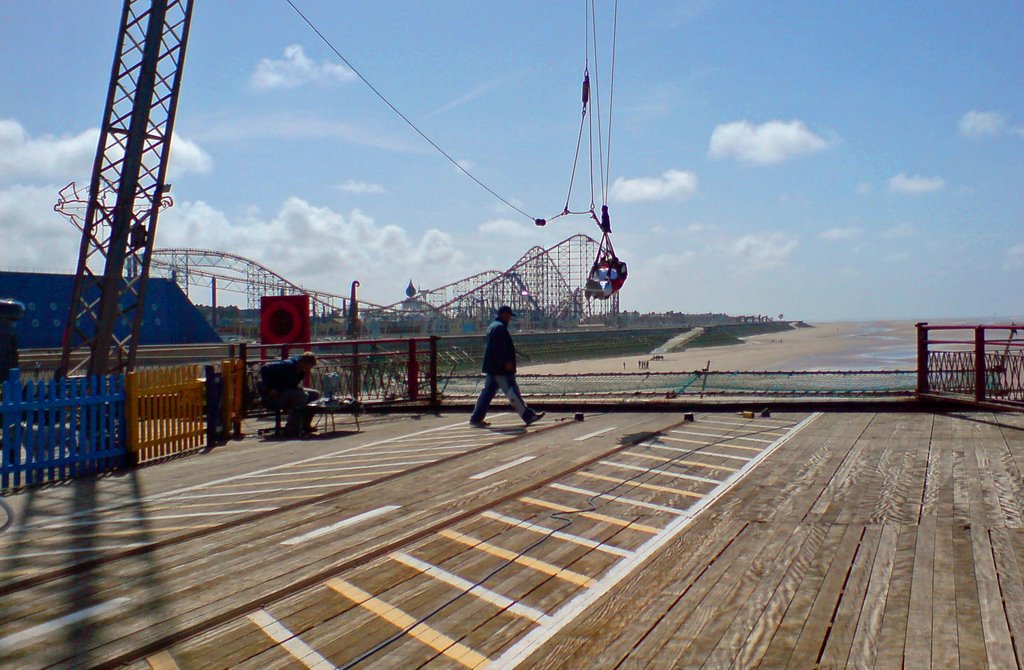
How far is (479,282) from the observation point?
5079 inches

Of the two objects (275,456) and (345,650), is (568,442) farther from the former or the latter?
(345,650)

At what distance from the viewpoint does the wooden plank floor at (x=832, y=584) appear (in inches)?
131

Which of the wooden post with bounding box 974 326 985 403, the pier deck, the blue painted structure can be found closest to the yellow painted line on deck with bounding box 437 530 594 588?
the pier deck

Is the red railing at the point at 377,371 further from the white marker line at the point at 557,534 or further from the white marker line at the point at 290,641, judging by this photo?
the white marker line at the point at 290,641

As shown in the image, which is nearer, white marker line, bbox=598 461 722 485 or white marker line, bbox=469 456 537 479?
white marker line, bbox=598 461 722 485

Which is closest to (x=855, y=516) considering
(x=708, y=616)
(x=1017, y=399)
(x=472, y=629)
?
(x=708, y=616)

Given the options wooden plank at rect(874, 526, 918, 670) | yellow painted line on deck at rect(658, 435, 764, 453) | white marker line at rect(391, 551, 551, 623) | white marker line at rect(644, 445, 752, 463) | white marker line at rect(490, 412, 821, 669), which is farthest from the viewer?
yellow painted line on deck at rect(658, 435, 764, 453)

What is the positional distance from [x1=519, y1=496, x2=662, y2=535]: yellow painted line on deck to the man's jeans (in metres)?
4.93

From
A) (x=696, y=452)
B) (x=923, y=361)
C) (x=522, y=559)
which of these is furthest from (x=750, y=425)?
(x=522, y=559)

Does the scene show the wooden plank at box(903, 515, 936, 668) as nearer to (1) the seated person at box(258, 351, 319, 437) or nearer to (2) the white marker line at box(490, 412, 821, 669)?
(2) the white marker line at box(490, 412, 821, 669)

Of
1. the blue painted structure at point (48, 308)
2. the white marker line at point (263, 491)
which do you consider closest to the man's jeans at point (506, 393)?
the white marker line at point (263, 491)

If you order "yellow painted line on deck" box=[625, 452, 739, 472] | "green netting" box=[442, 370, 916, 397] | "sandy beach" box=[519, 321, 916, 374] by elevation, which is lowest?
"sandy beach" box=[519, 321, 916, 374]

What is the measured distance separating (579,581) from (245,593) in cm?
164

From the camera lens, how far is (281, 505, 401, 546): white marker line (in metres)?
5.23
